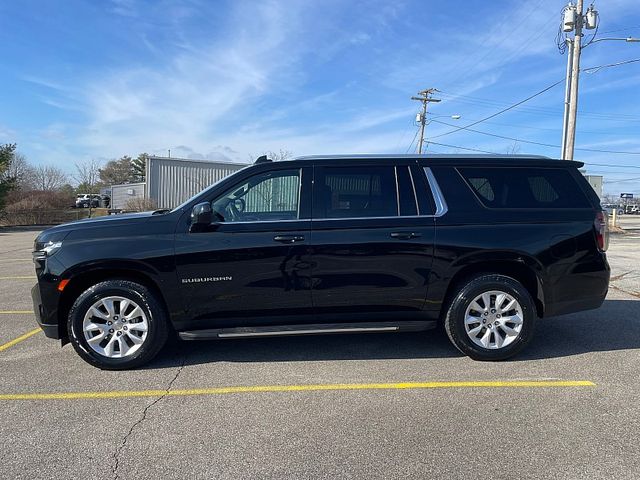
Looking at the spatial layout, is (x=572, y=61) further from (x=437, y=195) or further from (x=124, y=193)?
(x=124, y=193)

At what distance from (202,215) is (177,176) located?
25.9 m

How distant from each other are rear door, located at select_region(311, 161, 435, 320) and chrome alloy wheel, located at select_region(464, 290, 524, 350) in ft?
1.75

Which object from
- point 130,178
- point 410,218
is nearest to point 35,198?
point 410,218

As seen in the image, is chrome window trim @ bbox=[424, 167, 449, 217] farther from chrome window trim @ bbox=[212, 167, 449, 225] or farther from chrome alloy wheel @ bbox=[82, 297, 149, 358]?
chrome alloy wheel @ bbox=[82, 297, 149, 358]

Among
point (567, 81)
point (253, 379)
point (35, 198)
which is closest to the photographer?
point (253, 379)

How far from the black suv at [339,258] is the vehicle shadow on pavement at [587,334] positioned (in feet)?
1.58

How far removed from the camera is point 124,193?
1453 inches

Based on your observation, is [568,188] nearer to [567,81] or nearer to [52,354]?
[52,354]

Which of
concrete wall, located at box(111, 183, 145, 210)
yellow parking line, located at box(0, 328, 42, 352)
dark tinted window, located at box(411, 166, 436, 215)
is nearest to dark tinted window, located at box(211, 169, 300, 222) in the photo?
dark tinted window, located at box(411, 166, 436, 215)

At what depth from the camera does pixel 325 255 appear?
4.32 m

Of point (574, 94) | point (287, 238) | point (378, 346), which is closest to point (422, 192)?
point (287, 238)

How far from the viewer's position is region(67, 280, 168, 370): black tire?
4238 mm

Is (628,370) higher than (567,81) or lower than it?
lower

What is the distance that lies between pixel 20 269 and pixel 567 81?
2082 centimetres
